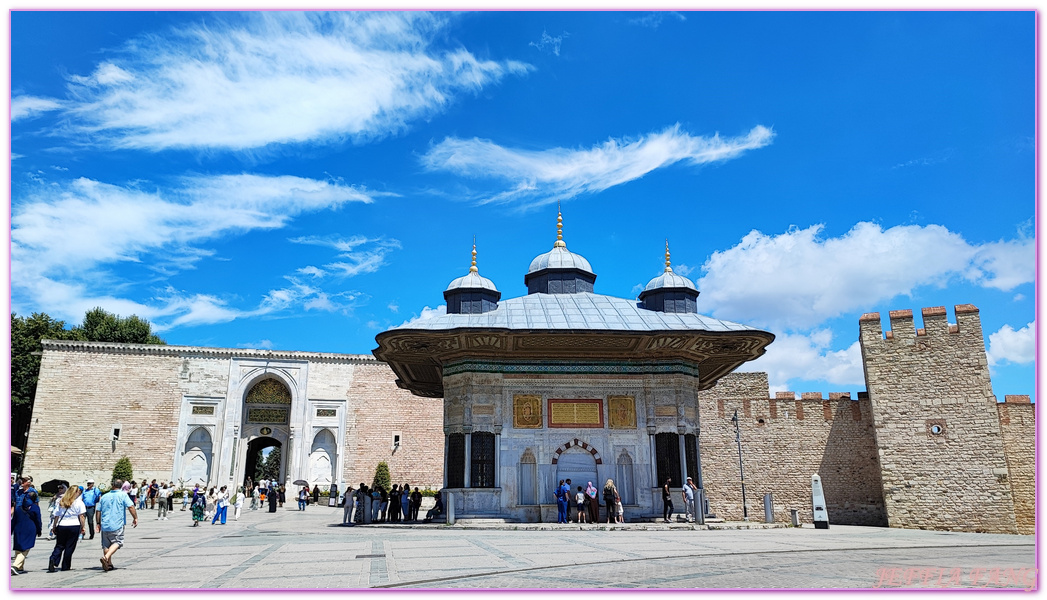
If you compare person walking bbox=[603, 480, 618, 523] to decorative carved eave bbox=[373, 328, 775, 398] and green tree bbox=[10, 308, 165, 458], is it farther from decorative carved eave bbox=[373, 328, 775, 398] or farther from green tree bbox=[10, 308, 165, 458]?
green tree bbox=[10, 308, 165, 458]

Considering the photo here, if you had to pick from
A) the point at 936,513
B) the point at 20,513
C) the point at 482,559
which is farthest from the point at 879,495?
the point at 20,513

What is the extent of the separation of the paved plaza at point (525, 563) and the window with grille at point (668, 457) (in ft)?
12.8

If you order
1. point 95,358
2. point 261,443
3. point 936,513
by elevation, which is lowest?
point 936,513

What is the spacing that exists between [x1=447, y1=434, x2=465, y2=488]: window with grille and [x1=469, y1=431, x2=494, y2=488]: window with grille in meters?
0.28

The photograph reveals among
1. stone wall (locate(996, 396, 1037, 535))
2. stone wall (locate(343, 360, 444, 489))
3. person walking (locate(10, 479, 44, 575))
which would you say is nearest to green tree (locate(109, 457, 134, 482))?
stone wall (locate(343, 360, 444, 489))

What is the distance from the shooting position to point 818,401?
87.2ft

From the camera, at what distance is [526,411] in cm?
1720

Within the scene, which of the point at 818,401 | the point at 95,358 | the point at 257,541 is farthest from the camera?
the point at 95,358

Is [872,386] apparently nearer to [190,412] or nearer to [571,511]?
[571,511]

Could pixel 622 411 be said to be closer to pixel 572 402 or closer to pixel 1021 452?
pixel 572 402

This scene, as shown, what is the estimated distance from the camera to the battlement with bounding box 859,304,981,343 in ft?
80.0

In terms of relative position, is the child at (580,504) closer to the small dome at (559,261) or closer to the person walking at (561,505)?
the person walking at (561,505)

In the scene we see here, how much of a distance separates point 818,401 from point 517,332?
15.5 meters

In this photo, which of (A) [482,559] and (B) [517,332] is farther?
(B) [517,332]
